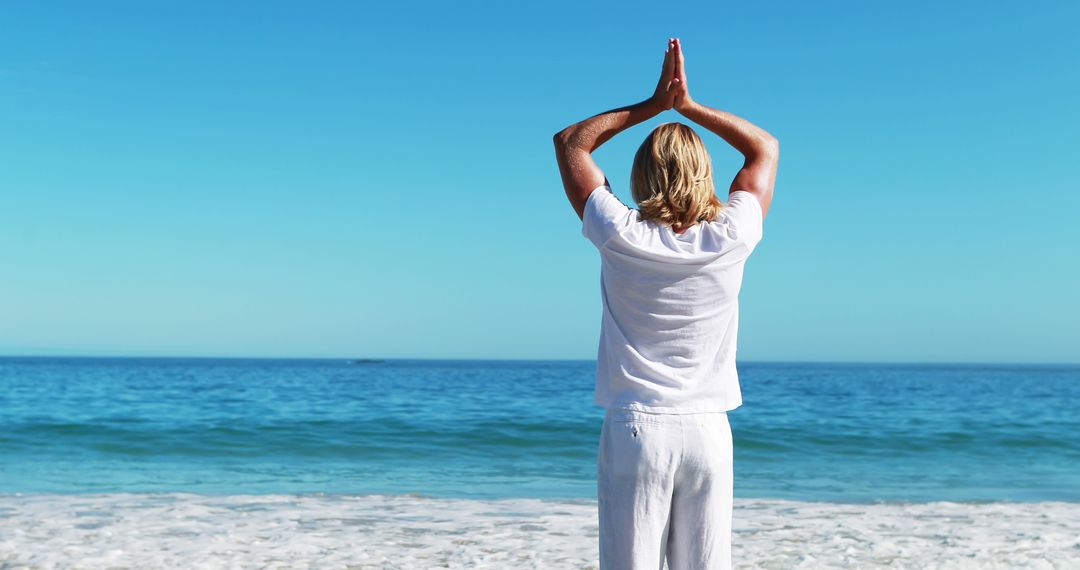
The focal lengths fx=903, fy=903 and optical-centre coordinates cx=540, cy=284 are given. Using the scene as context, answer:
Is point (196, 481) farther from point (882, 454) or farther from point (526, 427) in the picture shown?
point (882, 454)

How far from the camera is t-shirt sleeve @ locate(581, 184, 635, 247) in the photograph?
2.25 metres

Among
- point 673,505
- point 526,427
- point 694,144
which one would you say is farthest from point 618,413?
point 526,427

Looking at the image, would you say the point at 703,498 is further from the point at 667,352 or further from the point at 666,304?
the point at 666,304

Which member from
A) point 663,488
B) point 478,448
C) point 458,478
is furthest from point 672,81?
point 478,448

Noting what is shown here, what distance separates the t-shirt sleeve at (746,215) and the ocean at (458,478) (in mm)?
3883

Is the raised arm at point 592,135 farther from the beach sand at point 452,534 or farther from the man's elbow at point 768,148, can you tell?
the beach sand at point 452,534

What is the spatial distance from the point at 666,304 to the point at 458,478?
969 cm

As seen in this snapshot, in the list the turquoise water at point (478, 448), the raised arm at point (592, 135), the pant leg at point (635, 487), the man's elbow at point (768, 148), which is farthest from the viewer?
the turquoise water at point (478, 448)

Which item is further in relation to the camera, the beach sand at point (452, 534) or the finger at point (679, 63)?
the beach sand at point (452, 534)

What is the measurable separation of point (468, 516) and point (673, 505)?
5.67 metres

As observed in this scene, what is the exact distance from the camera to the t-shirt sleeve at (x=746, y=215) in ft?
7.52

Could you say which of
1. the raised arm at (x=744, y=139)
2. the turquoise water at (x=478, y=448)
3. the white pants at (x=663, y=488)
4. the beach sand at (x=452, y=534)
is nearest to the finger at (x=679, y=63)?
the raised arm at (x=744, y=139)

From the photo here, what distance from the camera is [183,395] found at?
26.5 meters

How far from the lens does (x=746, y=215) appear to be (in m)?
2.34
